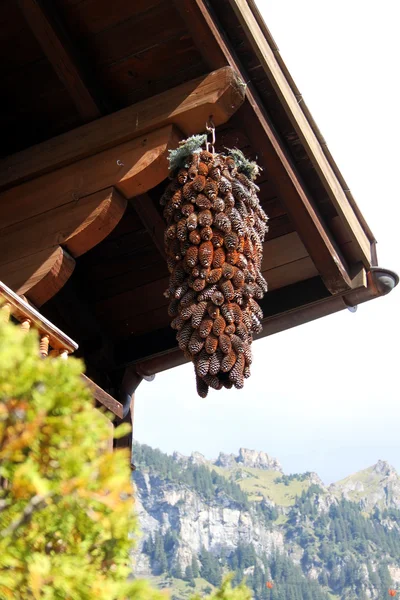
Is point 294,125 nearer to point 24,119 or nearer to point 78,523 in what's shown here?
point 24,119

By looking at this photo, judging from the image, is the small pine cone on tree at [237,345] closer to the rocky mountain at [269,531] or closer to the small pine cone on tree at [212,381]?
the small pine cone on tree at [212,381]

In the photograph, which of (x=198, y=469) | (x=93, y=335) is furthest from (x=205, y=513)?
(x=93, y=335)

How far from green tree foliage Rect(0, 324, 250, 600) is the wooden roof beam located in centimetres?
251

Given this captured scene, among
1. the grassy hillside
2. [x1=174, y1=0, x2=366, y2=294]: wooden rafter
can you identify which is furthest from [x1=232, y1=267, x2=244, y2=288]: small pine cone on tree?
the grassy hillside

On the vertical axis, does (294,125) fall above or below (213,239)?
above

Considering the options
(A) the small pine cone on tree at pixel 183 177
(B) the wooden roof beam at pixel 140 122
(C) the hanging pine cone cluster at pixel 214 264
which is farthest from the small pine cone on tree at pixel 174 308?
(B) the wooden roof beam at pixel 140 122

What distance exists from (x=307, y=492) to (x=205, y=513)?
87.0 ft

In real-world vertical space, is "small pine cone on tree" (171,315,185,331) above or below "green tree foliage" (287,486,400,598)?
below

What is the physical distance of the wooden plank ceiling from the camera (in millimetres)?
4508

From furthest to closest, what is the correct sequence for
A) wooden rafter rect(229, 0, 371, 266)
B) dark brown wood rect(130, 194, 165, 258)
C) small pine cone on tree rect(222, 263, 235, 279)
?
dark brown wood rect(130, 194, 165, 258), wooden rafter rect(229, 0, 371, 266), small pine cone on tree rect(222, 263, 235, 279)

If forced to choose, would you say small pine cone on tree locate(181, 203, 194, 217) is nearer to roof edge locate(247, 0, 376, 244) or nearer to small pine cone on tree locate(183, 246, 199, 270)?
small pine cone on tree locate(183, 246, 199, 270)

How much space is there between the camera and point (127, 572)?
2.23 m

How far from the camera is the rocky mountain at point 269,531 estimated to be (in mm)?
132500

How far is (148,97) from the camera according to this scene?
4633 millimetres
